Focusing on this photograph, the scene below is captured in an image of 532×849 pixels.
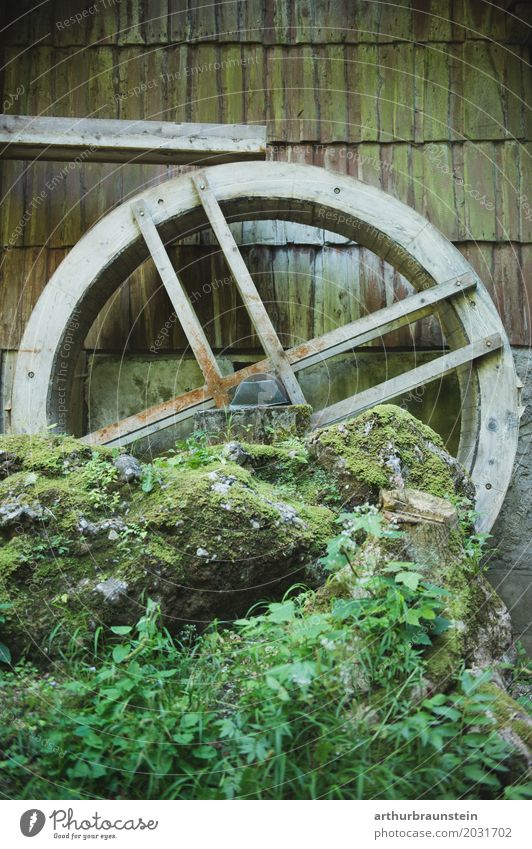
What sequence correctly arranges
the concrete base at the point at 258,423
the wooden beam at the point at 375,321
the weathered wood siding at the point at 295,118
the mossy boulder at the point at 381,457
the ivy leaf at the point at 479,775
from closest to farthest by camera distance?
the ivy leaf at the point at 479,775 → the mossy boulder at the point at 381,457 → the concrete base at the point at 258,423 → the wooden beam at the point at 375,321 → the weathered wood siding at the point at 295,118

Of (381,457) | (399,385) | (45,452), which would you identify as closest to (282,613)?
(381,457)

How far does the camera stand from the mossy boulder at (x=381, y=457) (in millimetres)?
3383

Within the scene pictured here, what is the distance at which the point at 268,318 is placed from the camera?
4.66m

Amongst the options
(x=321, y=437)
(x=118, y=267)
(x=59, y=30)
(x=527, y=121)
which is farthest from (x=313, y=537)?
(x=59, y=30)

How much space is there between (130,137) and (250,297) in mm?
1335

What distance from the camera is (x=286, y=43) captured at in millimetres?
5508

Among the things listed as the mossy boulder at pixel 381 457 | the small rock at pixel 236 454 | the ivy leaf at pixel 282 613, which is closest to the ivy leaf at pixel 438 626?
the ivy leaf at pixel 282 613

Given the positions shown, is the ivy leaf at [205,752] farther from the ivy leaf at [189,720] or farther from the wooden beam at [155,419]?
the wooden beam at [155,419]

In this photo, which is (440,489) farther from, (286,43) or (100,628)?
(286,43)

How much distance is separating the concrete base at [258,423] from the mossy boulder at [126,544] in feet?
2.60

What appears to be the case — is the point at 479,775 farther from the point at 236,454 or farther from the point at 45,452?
the point at 45,452

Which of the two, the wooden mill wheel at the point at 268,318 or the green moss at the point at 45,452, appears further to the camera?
the wooden mill wheel at the point at 268,318

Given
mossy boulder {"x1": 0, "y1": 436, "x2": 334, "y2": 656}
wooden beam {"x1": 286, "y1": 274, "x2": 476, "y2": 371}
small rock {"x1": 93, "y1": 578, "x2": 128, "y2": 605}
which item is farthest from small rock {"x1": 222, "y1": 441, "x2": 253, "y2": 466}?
wooden beam {"x1": 286, "y1": 274, "x2": 476, "y2": 371}

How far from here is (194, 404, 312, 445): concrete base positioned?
13.1 ft
